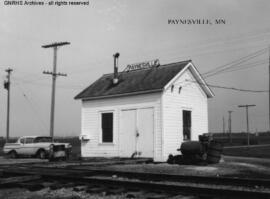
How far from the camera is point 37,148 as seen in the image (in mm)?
27516

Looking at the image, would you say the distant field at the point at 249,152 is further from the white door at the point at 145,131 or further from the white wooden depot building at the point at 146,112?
the white door at the point at 145,131

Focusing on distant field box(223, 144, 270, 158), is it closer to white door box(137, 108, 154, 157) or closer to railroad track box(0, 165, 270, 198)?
white door box(137, 108, 154, 157)

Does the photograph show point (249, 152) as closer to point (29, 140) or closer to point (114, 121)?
point (114, 121)

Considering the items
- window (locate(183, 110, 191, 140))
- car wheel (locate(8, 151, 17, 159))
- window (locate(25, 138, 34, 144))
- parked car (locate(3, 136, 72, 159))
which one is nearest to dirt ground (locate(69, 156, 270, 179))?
window (locate(183, 110, 191, 140))

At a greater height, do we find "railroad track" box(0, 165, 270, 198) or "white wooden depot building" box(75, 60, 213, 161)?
"white wooden depot building" box(75, 60, 213, 161)

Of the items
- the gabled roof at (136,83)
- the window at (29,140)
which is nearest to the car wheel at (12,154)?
the window at (29,140)

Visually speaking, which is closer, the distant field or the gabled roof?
the gabled roof

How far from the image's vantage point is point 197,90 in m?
23.9

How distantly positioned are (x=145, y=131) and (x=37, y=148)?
9.69 meters

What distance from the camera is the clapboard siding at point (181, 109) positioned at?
833 inches

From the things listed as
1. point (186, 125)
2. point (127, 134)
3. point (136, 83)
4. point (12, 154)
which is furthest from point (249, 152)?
point (12, 154)

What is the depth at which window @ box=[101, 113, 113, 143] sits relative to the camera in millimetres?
23438

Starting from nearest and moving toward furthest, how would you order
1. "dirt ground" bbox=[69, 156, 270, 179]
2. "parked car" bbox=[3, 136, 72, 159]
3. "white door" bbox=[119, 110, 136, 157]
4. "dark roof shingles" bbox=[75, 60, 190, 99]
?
"dirt ground" bbox=[69, 156, 270, 179] → "dark roof shingles" bbox=[75, 60, 190, 99] → "white door" bbox=[119, 110, 136, 157] → "parked car" bbox=[3, 136, 72, 159]

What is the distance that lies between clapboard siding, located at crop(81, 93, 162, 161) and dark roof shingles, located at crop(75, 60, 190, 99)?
16.2 inches
